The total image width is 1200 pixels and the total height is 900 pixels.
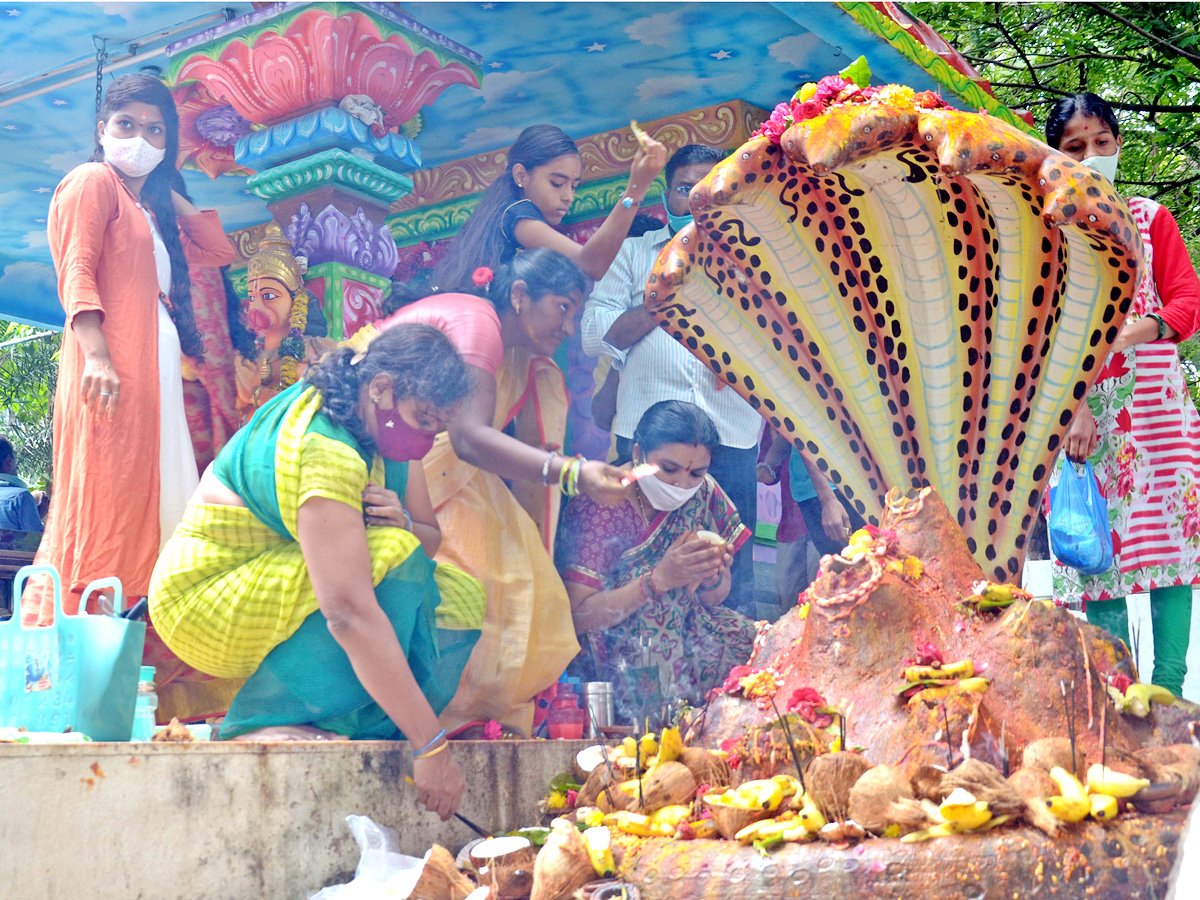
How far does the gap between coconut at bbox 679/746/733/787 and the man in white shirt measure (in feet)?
4.88

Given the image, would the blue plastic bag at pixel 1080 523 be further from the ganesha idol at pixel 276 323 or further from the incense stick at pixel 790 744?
the ganesha idol at pixel 276 323

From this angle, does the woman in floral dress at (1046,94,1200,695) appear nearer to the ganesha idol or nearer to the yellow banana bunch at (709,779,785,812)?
the yellow banana bunch at (709,779,785,812)

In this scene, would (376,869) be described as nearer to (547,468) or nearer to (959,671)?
(547,468)

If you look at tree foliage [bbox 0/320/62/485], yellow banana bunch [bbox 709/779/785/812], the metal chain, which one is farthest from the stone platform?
tree foliage [bbox 0/320/62/485]

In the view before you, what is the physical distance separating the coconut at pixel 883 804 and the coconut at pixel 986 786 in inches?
2.9

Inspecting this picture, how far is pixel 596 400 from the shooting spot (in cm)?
446

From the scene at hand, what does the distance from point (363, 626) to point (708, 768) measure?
1.03 m

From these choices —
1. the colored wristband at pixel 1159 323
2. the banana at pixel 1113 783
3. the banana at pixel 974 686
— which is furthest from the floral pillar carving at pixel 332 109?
the banana at pixel 1113 783

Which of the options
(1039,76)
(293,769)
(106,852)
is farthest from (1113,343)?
(1039,76)

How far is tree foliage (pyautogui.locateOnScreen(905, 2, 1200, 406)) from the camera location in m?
7.41

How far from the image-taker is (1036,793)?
2.39 m

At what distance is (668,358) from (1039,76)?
213 inches

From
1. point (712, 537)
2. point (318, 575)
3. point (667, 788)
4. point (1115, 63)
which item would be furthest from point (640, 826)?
point (1115, 63)

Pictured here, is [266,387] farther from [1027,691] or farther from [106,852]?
[1027,691]
